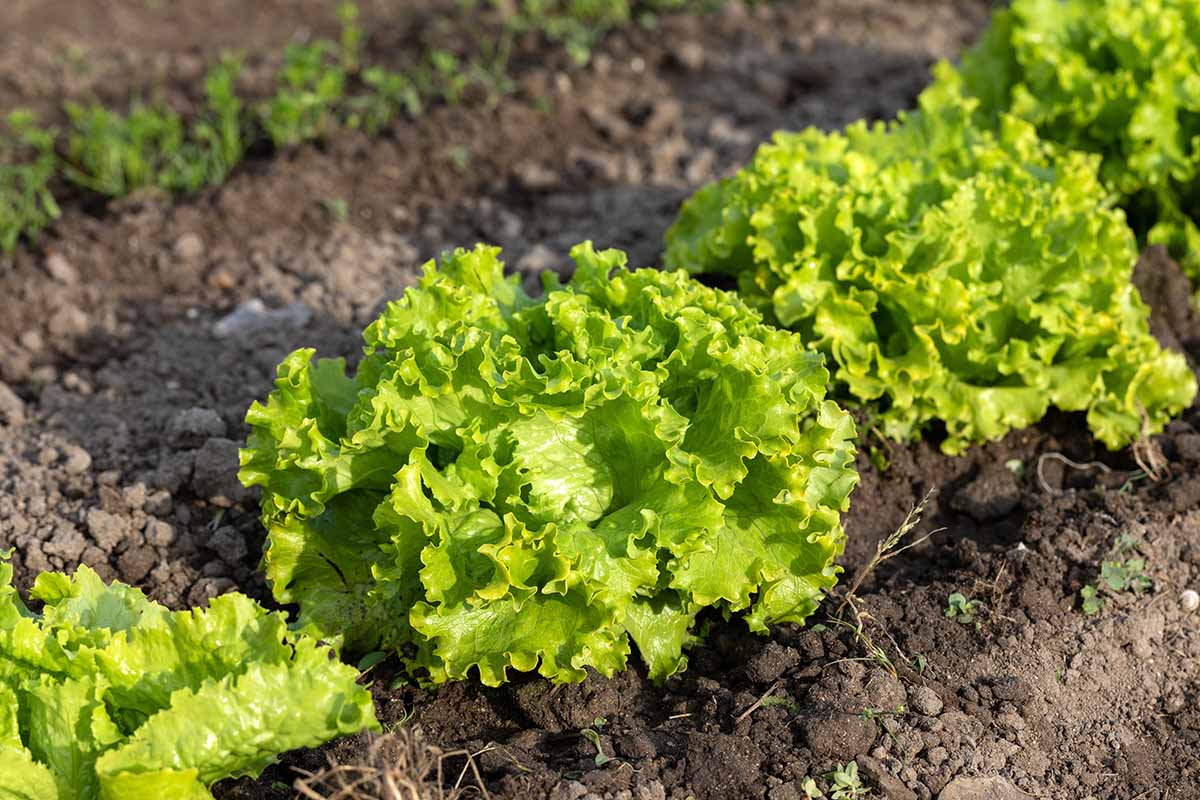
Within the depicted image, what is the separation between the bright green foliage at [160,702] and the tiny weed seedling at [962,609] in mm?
2310

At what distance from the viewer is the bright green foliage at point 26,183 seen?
7.67m

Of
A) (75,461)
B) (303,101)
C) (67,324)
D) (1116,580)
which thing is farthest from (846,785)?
(303,101)

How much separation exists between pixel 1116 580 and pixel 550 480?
2313 millimetres

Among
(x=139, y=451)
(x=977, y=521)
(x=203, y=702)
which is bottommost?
(x=977, y=521)

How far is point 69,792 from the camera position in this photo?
13.3 ft

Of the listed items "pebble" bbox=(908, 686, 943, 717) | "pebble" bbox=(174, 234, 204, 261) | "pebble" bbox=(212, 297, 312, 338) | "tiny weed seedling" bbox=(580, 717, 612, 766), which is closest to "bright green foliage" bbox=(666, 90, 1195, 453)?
"pebble" bbox=(908, 686, 943, 717)

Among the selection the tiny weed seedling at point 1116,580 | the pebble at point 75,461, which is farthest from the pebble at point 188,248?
the tiny weed seedling at point 1116,580

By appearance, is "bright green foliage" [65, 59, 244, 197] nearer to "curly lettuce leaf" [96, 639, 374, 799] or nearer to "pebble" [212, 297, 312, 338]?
"pebble" [212, 297, 312, 338]

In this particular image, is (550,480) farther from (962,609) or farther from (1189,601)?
(1189,601)

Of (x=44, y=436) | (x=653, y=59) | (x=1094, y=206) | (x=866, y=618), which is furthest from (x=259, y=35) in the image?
(x=866, y=618)

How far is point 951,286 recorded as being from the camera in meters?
5.68

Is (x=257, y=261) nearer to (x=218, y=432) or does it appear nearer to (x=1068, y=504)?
(x=218, y=432)

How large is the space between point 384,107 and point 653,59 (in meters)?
2.04

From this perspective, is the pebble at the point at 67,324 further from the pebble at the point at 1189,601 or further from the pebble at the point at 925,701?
the pebble at the point at 1189,601
